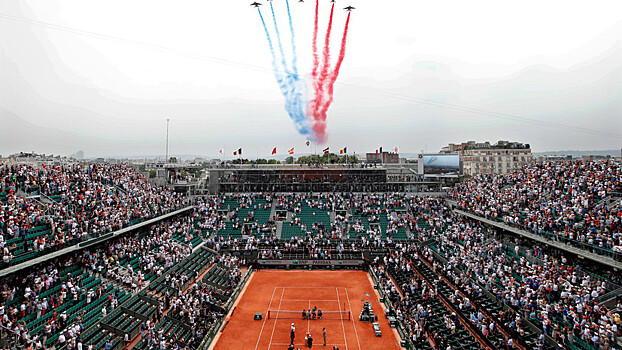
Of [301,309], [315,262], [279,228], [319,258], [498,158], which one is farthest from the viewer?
[498,158]

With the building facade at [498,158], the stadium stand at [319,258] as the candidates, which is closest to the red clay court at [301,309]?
the stadium stand at [319,258]

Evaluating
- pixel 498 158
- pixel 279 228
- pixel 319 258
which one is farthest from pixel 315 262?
pixel 498 158

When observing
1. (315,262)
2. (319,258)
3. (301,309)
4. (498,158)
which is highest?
(498,158)

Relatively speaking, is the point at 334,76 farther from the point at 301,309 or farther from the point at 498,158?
the point at 498,158

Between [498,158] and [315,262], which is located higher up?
[498,158]

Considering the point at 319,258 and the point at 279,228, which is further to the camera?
the point at 279,228

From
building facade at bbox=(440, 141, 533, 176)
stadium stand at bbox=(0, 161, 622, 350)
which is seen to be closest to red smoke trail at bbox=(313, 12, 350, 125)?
stadium stand at bbox=(0, 161, 622, 350)

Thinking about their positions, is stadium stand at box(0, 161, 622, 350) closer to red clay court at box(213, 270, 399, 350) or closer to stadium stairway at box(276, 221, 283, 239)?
stadium stairway at box(276, 221, 283, 239)

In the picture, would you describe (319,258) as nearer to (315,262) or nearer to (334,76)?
(315,262)

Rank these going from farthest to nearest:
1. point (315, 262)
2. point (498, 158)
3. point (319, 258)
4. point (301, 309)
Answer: point (498, 158) < point (319, 258) < point (315, 262) < point (301, 309)
